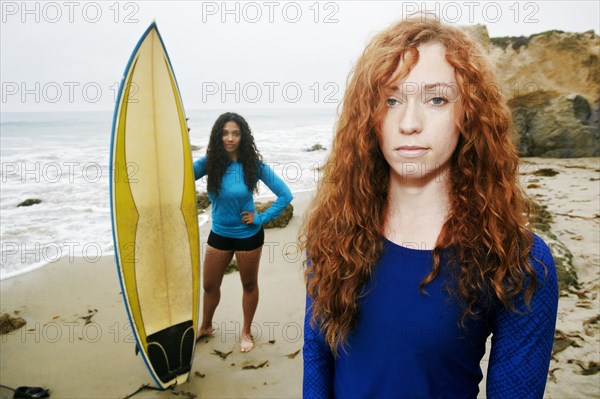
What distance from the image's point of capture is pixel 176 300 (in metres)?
2.97

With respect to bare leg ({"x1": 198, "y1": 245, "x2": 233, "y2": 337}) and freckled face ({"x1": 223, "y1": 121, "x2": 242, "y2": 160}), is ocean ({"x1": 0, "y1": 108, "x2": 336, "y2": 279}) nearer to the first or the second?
freckled face ({"x1": 223, "y1": 121, "x2": 242, "y2": 160})

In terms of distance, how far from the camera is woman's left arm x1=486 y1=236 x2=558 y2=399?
89cm

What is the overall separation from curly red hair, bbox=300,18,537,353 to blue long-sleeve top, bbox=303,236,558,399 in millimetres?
27

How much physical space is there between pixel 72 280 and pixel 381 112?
16.3ft

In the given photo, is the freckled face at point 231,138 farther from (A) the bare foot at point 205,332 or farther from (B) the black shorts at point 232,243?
(A) the bare foot at point 205,332

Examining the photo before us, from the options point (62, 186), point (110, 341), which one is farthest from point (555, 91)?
point (62, 186)

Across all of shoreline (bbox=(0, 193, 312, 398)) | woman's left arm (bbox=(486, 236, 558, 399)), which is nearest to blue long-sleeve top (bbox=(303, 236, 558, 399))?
woman's left arm (bbox=(486, 236, 558, 399))

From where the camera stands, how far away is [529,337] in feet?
2.95

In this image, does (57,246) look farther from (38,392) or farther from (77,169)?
(77,169)

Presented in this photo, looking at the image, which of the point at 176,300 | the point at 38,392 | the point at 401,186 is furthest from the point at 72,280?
the point at 401,186

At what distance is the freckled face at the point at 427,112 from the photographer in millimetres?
899

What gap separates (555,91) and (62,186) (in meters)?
12.1

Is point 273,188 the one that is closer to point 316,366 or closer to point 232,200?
point 232,200

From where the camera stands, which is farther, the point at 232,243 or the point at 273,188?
the point at 273,188
